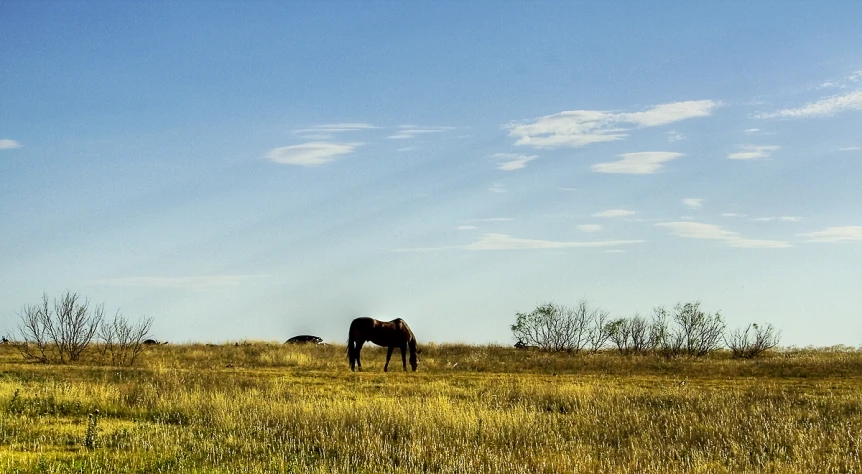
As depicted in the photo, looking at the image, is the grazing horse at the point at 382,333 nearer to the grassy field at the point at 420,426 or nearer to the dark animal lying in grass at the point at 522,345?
the grassy field at the point at 420,426

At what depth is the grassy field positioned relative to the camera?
12.3 metres

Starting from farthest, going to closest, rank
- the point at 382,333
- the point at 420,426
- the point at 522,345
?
the point at 522,345, the point at 382,333, the point at 420,426

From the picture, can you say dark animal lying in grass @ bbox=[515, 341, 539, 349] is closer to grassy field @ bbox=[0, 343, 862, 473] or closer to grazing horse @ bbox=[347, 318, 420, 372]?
grazing horse @ bbox=[347, 318, 420, 372]

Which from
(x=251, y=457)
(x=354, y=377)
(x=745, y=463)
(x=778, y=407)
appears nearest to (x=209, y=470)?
(x=251, y=457)

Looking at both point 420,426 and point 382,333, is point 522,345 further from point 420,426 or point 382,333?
point 420,426

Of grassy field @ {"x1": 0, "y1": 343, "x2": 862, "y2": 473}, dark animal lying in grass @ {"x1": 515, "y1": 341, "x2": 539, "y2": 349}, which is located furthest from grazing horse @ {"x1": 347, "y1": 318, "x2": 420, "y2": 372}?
dark animal lying in grass @ {"x1": 515, "y1": 341, "x2": 539, "y2": 349}

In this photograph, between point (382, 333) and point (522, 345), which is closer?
point (382, 333)

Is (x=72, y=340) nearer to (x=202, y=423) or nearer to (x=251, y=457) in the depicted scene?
(x=202, y=423)

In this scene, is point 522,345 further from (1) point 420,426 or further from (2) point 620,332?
(1) point 420,426

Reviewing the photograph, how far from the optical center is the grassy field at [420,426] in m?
12.3

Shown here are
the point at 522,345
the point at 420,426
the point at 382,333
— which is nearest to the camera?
the point at 420,426

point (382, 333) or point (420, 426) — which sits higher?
point (382, 333)

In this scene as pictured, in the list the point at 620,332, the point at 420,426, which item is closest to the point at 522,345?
the point at 620,332

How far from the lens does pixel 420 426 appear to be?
48.7 ft
